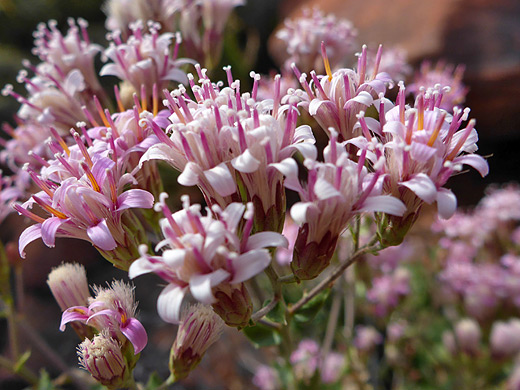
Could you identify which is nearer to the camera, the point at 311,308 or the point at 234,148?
the point at 234,148

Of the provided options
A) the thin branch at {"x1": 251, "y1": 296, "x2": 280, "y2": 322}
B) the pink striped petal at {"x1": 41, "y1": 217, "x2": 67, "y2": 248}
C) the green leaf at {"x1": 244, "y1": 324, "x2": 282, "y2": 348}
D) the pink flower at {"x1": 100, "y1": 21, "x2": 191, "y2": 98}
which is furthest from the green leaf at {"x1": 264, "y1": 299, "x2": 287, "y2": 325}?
the pink flower at {"x1": 100, "y1": 21, "x2": 191, "y2": 98}

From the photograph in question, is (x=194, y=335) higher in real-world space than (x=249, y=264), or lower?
lower

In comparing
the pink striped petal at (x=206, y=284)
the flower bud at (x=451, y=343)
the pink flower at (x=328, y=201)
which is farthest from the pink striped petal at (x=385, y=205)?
the flower bud at (x=451, y=343)

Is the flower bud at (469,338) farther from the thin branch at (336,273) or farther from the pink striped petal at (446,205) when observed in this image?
the pink striped petal at (446,205)

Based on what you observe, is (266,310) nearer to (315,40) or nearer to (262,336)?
(262,336)

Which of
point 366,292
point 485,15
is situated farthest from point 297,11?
point 366,292

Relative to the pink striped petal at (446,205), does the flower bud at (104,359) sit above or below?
below

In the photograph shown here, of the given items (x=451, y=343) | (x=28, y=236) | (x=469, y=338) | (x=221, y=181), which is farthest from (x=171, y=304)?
(x=451, y=343)

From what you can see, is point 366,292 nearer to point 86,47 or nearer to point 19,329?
point 86,47
